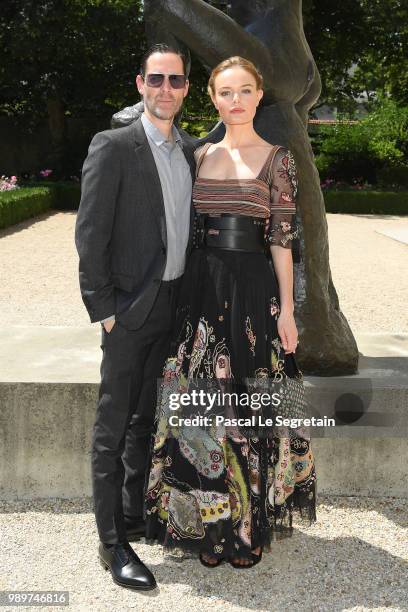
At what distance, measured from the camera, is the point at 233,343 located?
2566mm

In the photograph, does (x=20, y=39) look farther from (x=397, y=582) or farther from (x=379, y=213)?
(x=397, y=582)

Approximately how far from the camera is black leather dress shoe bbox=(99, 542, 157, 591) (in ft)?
8.62

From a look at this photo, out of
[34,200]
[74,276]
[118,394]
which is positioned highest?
[118,394]

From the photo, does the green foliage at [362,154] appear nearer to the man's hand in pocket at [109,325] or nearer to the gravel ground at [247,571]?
the gravel ground at [247,571]

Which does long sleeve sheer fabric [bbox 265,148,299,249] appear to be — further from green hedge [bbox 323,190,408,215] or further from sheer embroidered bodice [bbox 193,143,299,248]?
green hedge [bbox 323,190,408,215]

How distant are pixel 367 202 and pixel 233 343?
53.8ft

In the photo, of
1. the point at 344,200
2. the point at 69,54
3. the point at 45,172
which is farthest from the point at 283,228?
the point at 45,172

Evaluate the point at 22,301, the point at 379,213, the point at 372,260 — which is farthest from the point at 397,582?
the point at 379,213

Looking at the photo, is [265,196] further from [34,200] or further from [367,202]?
[367,202]

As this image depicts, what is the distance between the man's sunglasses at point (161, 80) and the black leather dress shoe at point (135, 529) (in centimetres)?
158

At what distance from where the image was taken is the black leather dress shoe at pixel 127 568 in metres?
2.63

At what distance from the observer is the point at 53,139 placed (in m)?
20.9

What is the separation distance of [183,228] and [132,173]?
0.83ft

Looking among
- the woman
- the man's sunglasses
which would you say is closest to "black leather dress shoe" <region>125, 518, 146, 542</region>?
the woman
